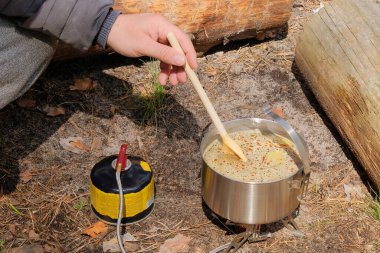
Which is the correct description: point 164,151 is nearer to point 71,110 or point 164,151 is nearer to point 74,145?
point 74,145


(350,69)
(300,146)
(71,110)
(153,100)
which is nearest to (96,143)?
(71,110)

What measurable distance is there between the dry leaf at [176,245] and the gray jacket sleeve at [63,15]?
3.69 feet

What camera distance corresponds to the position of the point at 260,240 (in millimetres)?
3182

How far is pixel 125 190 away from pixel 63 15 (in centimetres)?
92

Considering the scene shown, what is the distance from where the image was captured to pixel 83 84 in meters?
4.18

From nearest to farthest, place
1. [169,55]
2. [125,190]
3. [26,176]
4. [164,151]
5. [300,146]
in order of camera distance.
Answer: [169,55] < [300,146] < [125,190] < [26,176] < [164,151]

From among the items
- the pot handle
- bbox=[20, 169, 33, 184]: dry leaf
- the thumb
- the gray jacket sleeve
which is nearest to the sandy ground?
bbox=[20, 169, 33, 184]: dry leaf

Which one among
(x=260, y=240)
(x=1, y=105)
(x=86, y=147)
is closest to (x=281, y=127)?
(x=260, y=240)

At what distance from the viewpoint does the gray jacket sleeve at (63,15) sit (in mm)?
2908

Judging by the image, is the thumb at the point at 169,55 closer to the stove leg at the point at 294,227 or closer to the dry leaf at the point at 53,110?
the stove leg at the point at 294,227

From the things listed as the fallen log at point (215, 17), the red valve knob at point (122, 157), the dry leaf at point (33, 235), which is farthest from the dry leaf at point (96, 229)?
the fallen log at point (215, 17)

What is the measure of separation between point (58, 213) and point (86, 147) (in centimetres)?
57

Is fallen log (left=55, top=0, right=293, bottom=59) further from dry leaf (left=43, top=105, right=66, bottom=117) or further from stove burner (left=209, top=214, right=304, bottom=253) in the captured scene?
stove burner (left=209, top=214, right=304, bottom=253)

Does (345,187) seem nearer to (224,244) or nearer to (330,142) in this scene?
(330,142)
